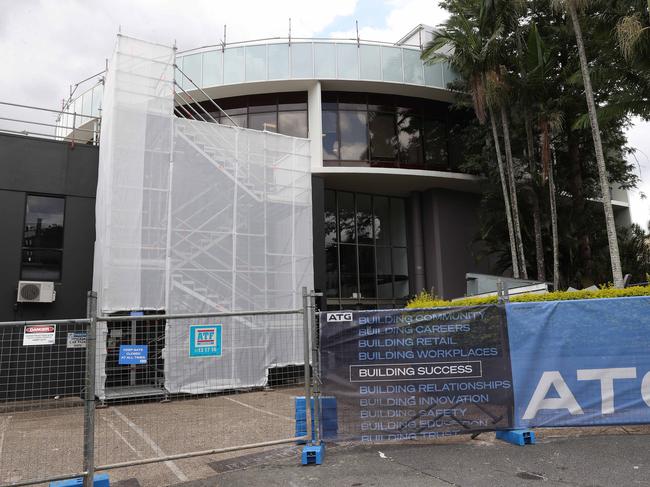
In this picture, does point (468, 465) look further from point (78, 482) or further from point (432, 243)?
point (432, 243)

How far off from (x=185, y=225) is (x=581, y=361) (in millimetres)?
10391

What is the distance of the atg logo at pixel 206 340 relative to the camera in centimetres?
689

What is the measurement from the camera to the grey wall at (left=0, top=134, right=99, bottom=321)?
1333 cm

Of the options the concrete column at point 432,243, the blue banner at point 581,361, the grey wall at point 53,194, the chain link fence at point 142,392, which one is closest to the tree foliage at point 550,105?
the concrete column at point 432,243

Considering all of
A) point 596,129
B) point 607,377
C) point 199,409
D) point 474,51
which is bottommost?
point 199,409

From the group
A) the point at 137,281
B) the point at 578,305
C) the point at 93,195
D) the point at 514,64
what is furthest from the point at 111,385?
the point at 514,64

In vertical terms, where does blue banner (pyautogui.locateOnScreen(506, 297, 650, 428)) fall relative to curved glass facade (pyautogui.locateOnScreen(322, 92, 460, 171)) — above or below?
below

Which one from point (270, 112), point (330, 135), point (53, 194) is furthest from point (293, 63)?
point (53, 194)

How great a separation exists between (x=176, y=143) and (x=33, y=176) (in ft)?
13.4

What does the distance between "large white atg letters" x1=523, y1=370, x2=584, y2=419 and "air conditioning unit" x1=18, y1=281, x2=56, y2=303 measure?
12200 mm

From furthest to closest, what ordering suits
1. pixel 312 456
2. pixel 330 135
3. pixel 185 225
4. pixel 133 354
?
pixel 330 135 → pixel 185 225 → pixel 133 354 → pixel 312 456

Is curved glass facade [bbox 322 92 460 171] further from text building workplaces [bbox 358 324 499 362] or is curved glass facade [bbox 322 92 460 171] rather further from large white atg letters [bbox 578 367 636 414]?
large white atg letters [bbox 578 367 636 414]

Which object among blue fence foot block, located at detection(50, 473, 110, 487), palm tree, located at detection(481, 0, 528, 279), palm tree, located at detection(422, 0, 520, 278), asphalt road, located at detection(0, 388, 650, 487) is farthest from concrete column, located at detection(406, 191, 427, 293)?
blue fence foot block, located at detection(50, 473, 110, 487)

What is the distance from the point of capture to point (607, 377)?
6465 mm
